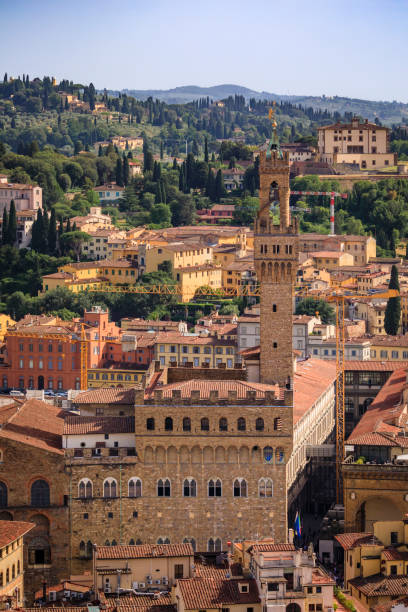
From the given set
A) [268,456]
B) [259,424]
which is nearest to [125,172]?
[259,424]

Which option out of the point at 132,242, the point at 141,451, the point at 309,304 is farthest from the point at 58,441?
the point at 132,242

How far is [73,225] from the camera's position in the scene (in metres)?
156

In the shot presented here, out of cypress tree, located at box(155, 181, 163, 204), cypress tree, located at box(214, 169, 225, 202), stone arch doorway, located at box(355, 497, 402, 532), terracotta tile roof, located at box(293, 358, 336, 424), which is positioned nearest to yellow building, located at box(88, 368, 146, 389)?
terracotta tile roof, located at box(293, 358, 336, 424)

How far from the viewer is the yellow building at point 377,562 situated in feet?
186

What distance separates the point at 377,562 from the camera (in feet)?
195

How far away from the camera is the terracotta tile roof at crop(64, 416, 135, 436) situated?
66.6m

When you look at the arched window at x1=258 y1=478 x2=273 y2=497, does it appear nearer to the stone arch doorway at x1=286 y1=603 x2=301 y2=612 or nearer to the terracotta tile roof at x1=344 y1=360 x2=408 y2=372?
the stone arch doorway at x1=286 y1=603 x2=301 y2=612

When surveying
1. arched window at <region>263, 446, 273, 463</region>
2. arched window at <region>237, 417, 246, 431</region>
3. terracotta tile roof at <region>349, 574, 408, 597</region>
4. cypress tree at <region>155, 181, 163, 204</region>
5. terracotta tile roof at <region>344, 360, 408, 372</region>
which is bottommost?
terracotta tile roof at <region>349, 574, 408, 597</region>

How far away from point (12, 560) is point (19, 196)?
101762 millimetres

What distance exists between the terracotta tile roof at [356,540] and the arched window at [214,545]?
17.2 feet

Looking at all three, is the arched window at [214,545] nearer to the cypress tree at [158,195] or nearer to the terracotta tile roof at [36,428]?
the terracotta tile roof at [36,428]

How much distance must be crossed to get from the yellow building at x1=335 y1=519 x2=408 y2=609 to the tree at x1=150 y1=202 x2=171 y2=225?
355 feet

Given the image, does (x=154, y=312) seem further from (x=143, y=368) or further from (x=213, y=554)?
(x=213, y=554)

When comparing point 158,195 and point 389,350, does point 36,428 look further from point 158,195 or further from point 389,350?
point 158,195
